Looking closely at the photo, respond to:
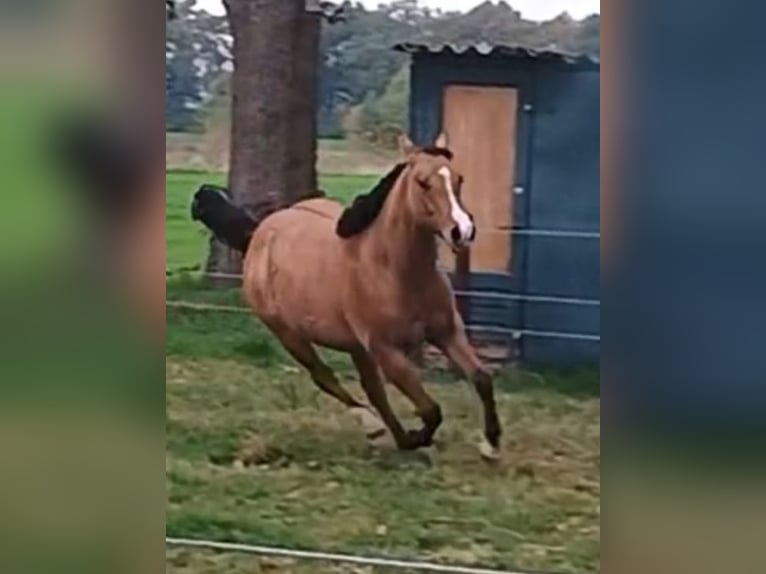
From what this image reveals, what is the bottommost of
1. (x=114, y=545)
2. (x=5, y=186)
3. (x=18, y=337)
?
(x=114, y=545)

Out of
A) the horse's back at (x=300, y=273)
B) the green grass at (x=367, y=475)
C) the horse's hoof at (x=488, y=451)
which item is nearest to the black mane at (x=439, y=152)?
the horse's back at (x=300, y=273)

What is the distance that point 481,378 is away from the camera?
3.57 meters

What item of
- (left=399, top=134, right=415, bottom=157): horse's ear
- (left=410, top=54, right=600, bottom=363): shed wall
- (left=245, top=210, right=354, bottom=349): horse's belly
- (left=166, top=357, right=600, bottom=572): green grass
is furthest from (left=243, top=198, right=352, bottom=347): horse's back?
(left=410, top=54, right=600, bottom=363): shed wall

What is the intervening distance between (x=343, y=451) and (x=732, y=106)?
1159 millimetres

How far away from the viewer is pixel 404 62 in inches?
140

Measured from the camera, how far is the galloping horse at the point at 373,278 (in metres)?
3.57

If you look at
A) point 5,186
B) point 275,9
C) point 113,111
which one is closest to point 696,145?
point 275,9

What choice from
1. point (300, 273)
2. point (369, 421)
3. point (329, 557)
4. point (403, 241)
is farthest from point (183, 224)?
point (329, 557)

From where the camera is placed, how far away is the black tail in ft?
12.2

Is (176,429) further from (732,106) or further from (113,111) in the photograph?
(732,106)

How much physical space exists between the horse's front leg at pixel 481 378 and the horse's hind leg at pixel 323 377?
244 millimetres

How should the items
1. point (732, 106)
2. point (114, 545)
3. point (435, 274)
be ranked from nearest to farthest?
1. point (732, 106)
2. point (435, 274)
3. point (114, 545)

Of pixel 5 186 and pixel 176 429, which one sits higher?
pixel 5 186

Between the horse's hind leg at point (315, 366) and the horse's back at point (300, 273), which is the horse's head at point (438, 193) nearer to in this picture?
the horse's back at point (300, 273)
